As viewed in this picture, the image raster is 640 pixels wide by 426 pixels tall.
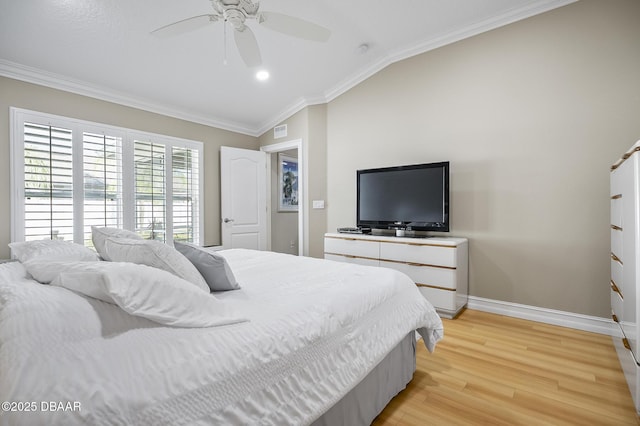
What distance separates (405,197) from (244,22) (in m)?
2.34

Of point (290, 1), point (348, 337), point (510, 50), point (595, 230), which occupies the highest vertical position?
point (290, 1)

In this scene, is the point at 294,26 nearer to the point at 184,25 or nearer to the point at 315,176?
the point at 184,25

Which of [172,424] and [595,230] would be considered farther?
[595,230]

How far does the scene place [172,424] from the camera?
30.3 inches

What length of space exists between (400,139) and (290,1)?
191 centimetres

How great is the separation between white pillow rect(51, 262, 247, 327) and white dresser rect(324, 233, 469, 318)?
2424mm

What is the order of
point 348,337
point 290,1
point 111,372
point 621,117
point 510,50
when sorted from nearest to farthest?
point 111,372
point 348,337
point 621,117
point 290,1
point 510,50

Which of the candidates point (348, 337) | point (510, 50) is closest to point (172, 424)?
point (348, 337)

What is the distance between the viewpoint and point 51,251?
155cm

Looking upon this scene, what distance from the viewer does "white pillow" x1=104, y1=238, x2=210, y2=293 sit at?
1.30 meters

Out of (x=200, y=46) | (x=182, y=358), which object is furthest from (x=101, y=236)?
(x=200, y=46)

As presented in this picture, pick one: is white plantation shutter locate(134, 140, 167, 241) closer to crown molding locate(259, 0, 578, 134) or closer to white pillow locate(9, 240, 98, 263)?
crown molding locate(259, 0, 578, 134)

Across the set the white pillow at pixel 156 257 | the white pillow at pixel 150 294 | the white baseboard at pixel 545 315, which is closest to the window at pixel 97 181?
the white pillow at pixel 156 257

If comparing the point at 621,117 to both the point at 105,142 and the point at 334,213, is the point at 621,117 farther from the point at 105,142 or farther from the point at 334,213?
the point at 105,142
